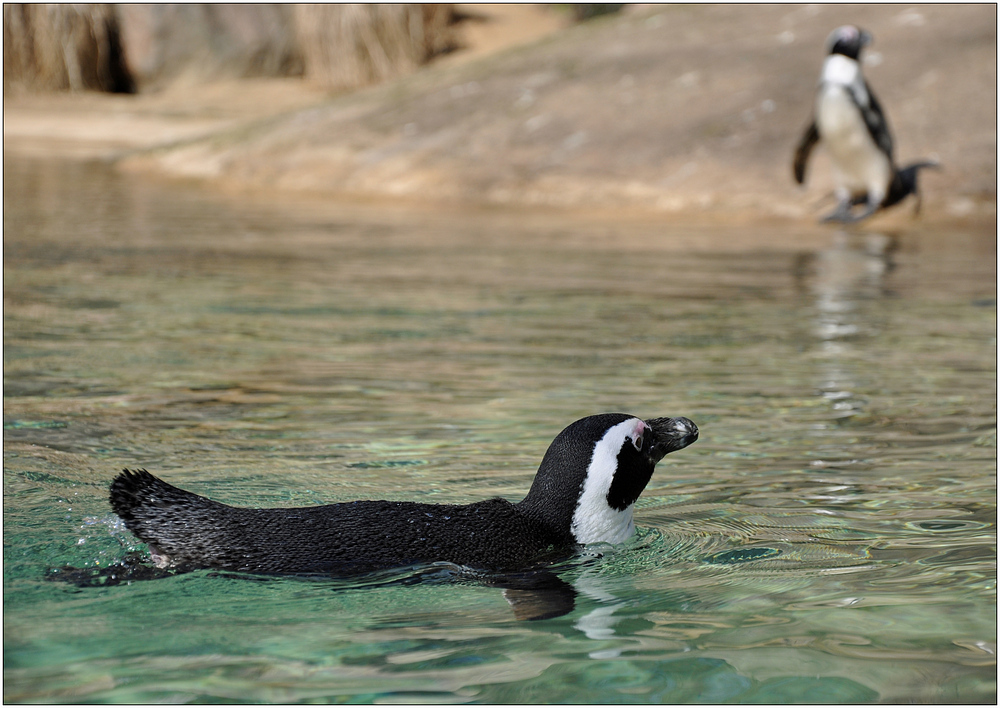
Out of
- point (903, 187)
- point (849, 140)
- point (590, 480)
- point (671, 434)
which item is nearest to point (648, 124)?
point (849, 140)

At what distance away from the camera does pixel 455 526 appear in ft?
9.90

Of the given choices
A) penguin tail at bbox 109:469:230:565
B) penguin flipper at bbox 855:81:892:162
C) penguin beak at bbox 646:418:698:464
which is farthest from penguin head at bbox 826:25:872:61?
penguin tail at bbox 109:469:230:565

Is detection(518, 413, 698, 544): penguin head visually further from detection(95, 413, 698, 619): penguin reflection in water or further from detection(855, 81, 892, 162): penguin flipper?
detection(855, 81, 892, 162): penguin flipper

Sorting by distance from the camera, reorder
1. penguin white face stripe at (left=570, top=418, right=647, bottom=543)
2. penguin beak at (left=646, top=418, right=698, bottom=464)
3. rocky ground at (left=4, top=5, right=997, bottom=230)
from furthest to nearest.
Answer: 1. rocky ground at (left=4, top=5, right=997, bottom=230)
2. penguin beak at (left=646, top=418, right=698, bottom=464)
3. penguin white face stripe at (left=570, top=418, right=647, bottom=543)

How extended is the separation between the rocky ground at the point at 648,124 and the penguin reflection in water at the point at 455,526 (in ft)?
27.2

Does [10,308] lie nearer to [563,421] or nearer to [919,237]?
[563,421]

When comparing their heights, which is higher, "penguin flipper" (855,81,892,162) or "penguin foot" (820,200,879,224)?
"penguin flipper" (855,81,892,162)

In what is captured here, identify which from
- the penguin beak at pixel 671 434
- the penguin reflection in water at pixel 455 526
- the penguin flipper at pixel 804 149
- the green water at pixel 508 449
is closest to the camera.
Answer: the green water at pixel 508 449

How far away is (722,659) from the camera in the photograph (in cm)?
247

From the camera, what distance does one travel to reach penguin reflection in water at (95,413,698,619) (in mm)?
2818

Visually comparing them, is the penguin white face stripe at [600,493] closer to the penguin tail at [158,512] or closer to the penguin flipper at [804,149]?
the penguin tail at [158,512]

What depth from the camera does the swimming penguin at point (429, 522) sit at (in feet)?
9.26

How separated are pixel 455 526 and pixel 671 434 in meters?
0.67

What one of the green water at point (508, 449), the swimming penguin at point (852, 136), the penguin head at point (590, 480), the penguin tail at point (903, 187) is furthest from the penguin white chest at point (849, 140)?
the penguin head at point (590, 480)
